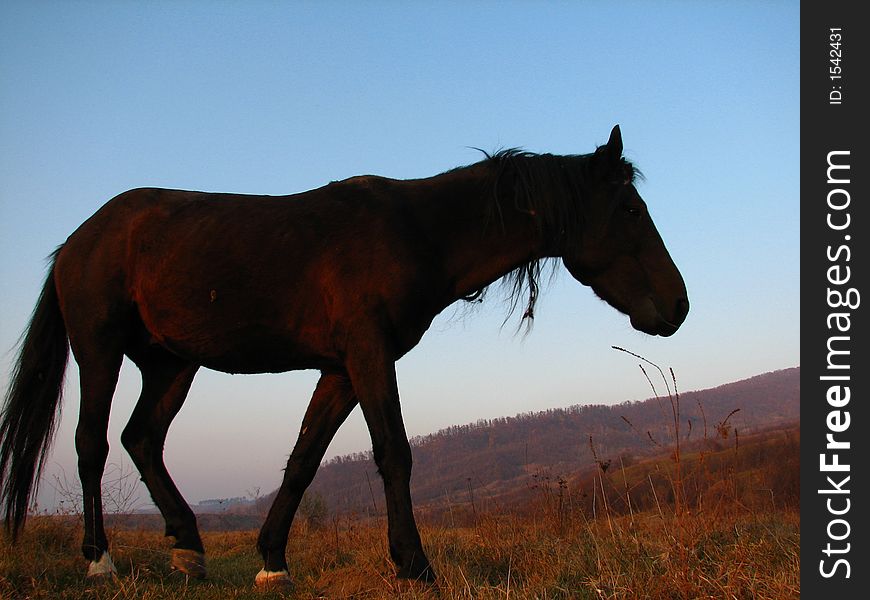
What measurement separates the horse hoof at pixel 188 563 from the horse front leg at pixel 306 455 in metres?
0.57

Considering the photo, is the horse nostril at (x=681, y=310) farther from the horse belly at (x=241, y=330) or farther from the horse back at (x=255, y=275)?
the horse belly at (x=241, y=330)

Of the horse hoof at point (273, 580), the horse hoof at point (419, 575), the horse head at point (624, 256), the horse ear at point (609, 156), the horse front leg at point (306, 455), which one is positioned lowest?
the horse hoof at point (273, 580)

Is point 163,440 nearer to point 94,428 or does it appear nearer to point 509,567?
point 94,428

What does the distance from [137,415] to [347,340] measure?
7.53 feet

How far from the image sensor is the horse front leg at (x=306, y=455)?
4645 mm

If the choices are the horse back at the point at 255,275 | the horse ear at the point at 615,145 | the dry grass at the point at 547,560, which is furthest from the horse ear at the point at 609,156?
the dry grass at the point at 547,560

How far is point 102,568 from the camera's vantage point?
15.0 feet

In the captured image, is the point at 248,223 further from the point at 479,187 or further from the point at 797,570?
the point at 797,570

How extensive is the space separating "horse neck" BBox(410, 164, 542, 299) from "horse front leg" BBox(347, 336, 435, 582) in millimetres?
800

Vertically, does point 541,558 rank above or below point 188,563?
above

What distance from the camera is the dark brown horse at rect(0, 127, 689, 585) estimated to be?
430 centimetres

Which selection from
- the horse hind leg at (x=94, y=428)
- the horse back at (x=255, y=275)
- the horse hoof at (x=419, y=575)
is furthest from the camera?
the horse hind leg at (x=94, y=428)

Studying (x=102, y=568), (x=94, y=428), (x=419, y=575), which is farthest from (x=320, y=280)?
(x=102, y=568)

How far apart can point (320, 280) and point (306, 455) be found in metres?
1.22
